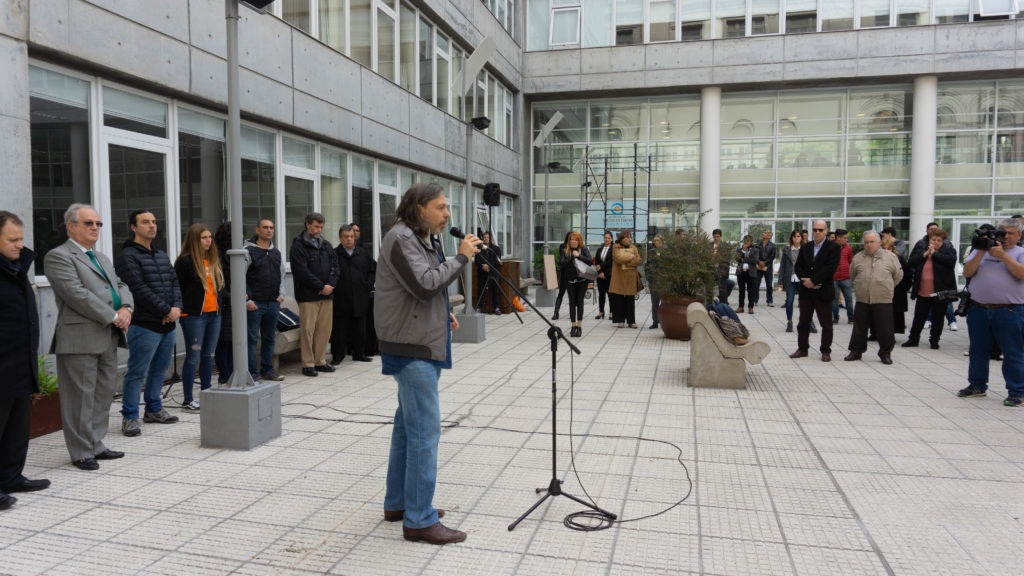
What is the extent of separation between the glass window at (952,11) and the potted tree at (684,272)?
16701 mm

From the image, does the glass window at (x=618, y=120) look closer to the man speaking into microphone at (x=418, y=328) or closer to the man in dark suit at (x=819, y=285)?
the man in dark suit at (x=819, y=285)

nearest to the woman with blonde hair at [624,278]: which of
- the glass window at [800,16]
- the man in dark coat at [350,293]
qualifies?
the man in dark coat at [350,293]

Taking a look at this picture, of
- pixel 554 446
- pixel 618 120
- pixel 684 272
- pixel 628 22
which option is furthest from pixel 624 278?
pixel 628 22

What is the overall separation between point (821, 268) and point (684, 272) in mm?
2036

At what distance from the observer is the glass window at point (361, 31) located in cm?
1198

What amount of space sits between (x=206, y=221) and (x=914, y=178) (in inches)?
864

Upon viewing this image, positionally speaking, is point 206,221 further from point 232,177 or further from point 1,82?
point 232,177

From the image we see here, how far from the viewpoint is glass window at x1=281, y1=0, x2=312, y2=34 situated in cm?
1006

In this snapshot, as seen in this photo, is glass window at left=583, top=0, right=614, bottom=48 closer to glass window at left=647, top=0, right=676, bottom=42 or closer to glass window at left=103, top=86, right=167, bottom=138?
glass window at left=647, top=0, right=676, bottom=42

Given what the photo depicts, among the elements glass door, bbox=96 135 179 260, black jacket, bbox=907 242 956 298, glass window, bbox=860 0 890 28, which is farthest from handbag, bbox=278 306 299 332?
glass window, bbox=860 0 890 28

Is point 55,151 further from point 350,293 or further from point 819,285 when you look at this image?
point 819,285

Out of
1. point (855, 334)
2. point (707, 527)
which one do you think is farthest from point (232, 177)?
point (855, 334)

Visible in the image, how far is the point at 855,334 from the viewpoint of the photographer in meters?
9.30

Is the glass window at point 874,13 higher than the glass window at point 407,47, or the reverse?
the glass window at point 874,13
